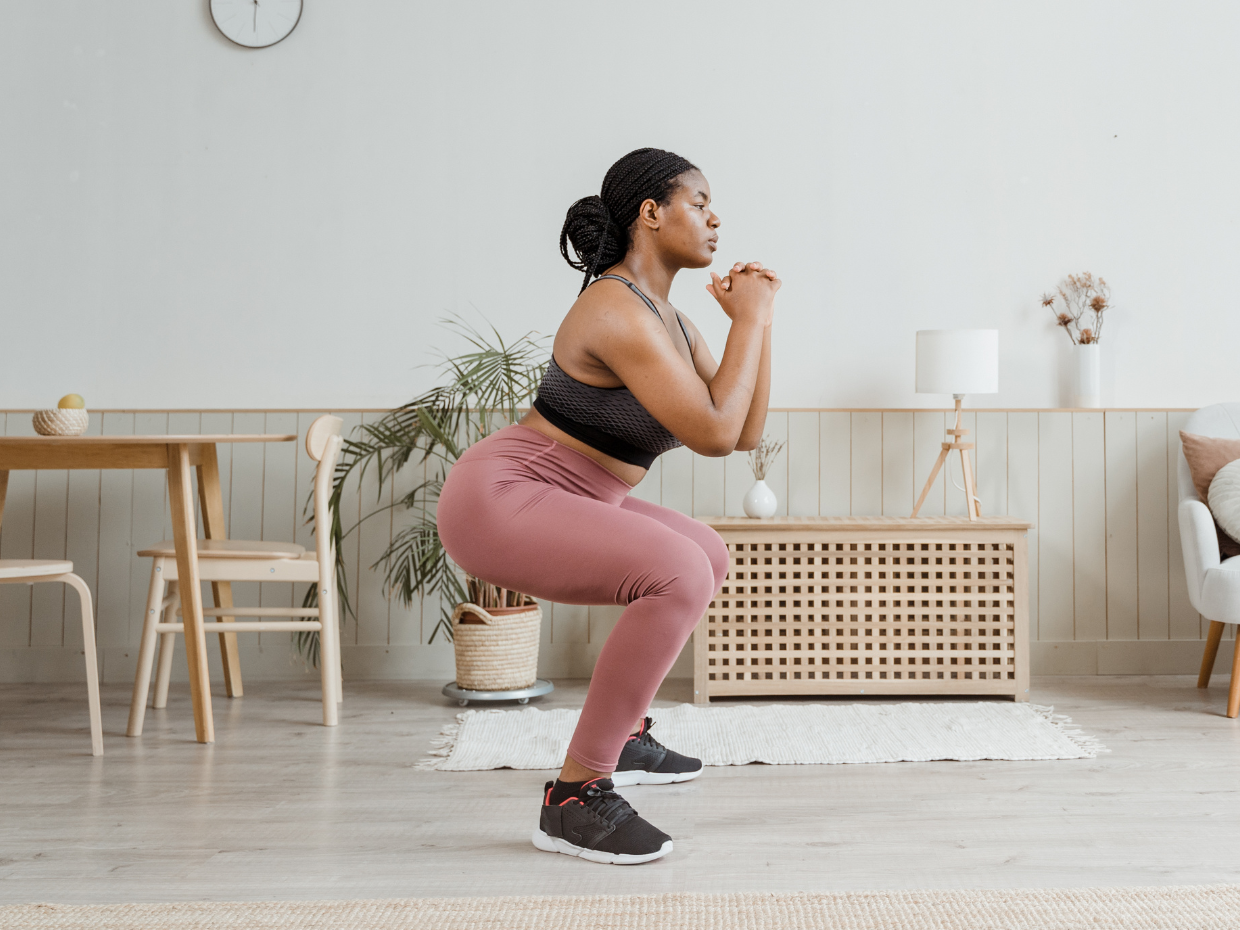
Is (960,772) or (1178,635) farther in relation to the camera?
(1178,635)

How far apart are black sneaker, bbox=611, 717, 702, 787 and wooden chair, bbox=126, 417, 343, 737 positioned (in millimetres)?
941

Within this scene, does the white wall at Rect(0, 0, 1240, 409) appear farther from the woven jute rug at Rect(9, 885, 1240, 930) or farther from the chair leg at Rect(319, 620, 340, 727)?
the woven jute rug at Rect(9, 885, 1240, 930)

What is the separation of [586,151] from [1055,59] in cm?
162

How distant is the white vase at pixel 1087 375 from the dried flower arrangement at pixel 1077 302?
0.05m

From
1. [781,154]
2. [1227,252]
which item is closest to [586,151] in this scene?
[781,154]

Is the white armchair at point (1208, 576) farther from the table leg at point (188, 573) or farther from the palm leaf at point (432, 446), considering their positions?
the table leg at point (188, 573)

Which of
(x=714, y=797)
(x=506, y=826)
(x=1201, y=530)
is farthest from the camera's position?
(x=1201, y=530)

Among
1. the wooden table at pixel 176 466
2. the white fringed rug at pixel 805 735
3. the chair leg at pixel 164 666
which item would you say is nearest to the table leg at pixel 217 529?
the chair leg at pixel 164 666

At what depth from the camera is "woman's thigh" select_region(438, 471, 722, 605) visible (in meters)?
1.60

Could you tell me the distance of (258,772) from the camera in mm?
2172

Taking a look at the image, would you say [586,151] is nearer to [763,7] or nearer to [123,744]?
[763,7]

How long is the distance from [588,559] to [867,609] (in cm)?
155

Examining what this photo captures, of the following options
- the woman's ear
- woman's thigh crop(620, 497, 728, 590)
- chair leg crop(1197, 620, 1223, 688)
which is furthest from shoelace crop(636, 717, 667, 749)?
chair leg crop(1197, 620, 1223, 688)

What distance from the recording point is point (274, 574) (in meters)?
2.67
